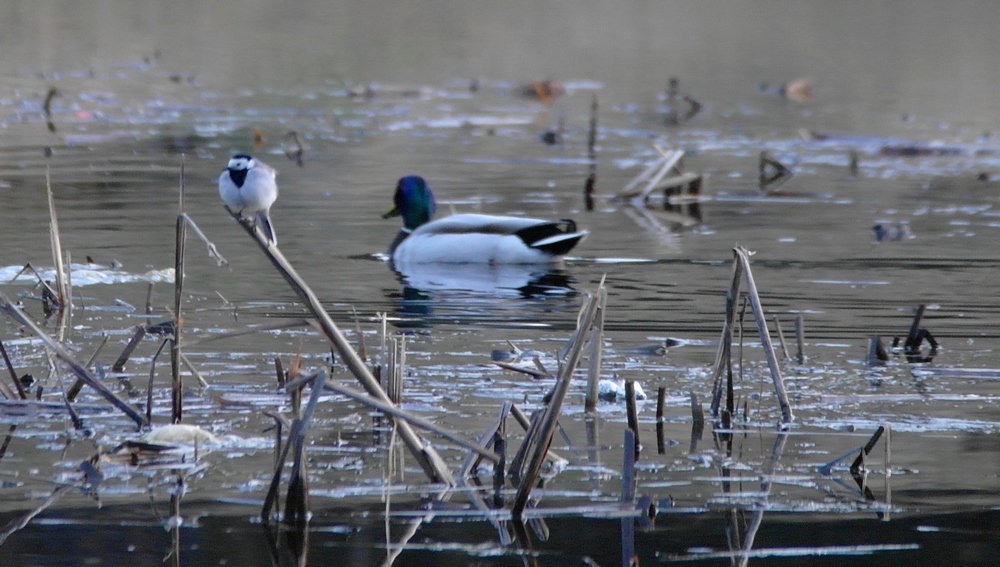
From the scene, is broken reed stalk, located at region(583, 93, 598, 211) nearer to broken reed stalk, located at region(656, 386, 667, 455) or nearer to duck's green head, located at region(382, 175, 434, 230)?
duck's green head, located at region(382, 175, 434, 230)

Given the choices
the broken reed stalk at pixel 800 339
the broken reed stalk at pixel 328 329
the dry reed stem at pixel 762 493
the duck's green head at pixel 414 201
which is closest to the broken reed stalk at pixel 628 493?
the dry reed stem at pixel 762 493

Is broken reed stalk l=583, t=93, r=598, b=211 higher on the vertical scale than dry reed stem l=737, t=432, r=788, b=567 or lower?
higher

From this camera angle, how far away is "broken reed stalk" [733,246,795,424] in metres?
5.95

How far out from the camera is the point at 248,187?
498 cm

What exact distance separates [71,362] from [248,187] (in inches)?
46.1

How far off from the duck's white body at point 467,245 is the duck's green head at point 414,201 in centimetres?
85

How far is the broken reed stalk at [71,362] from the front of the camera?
561cm

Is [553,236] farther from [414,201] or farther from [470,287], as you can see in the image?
[414,201]

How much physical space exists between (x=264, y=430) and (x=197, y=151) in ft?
43.2

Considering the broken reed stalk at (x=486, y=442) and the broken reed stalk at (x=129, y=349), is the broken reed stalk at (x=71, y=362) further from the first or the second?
the broken reed stalk at (x=486, y=442)

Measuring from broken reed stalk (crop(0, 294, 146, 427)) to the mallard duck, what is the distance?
19.7 feet

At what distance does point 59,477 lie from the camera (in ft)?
17.7

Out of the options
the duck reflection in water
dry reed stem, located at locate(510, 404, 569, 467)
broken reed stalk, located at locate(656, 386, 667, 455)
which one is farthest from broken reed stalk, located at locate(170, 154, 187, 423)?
the duck reflection in water

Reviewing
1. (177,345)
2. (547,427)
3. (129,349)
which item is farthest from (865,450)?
(129,349)
